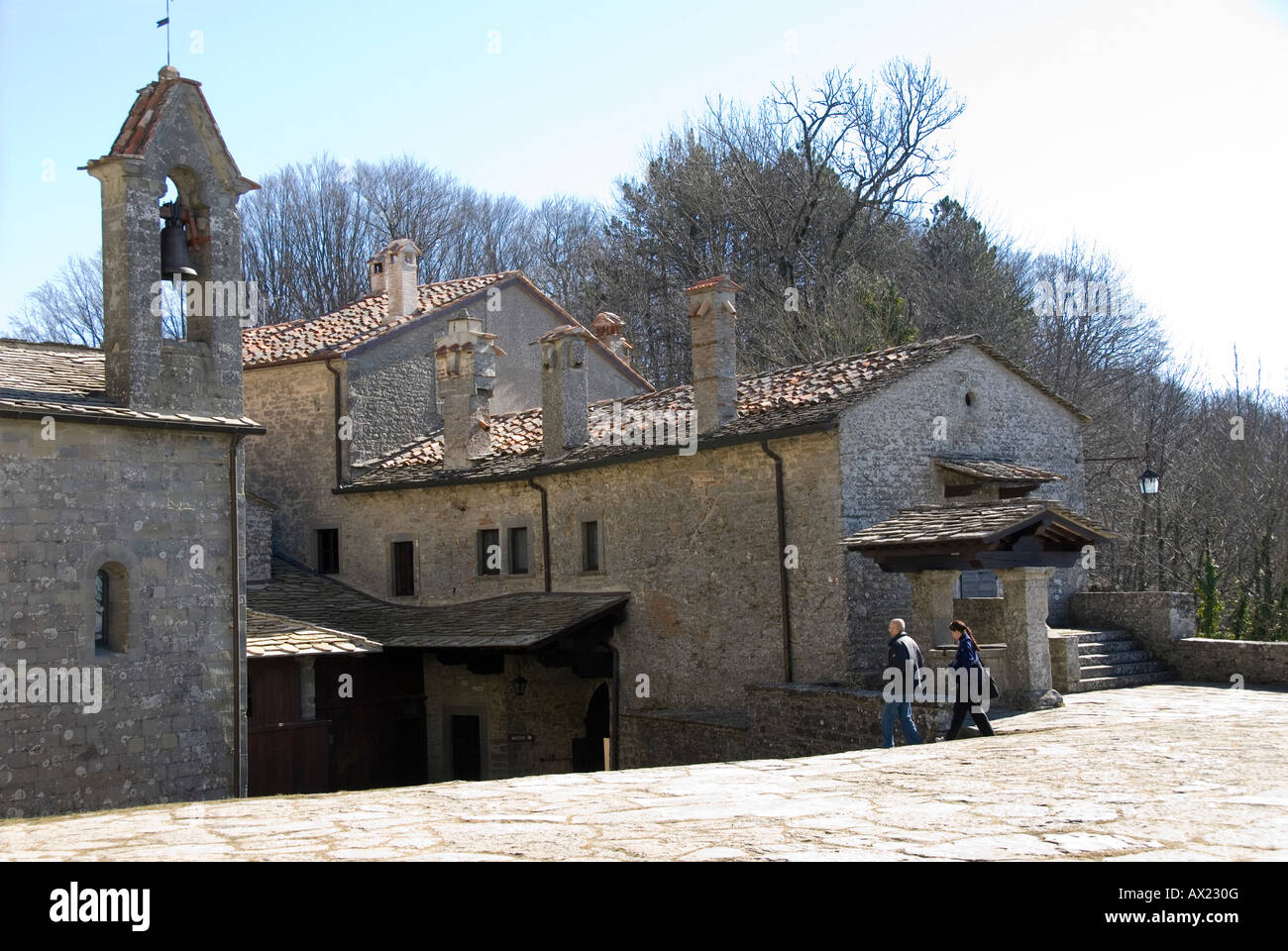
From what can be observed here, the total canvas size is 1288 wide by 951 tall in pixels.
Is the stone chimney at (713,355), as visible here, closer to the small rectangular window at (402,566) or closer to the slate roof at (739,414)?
the slate roof at (739,414)

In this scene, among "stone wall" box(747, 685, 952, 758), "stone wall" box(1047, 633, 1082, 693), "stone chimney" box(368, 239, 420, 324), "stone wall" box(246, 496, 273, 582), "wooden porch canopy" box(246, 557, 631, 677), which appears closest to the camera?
"stone wall" box(747, 685, 952, 758)

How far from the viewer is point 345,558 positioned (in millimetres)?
21906

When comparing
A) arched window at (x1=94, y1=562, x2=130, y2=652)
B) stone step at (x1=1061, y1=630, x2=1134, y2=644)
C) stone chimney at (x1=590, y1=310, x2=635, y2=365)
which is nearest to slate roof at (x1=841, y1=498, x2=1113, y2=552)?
stone step at (x1=1061, y1=630, x2=1134, y2=644)

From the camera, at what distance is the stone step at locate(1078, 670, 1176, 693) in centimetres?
1526

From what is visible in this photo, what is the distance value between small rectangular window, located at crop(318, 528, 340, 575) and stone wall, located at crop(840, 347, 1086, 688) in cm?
1086

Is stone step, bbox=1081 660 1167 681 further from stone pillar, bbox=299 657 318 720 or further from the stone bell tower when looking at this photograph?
the stone bell tower

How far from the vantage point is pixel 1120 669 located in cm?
1602

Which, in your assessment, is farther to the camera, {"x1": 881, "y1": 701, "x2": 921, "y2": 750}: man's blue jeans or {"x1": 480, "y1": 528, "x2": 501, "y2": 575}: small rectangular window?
{"x1": 480, "y1": 528, "x2": 501, "y2": 575}: small rectangular window

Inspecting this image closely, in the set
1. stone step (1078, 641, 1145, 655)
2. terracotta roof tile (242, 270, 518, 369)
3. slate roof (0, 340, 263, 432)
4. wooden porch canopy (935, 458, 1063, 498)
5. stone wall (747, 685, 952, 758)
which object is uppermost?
terracotta roof tile (242, 270, 518, 369)

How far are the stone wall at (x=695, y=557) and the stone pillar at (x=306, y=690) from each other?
3986 mm

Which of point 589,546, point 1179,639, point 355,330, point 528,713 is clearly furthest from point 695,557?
point 355,330
